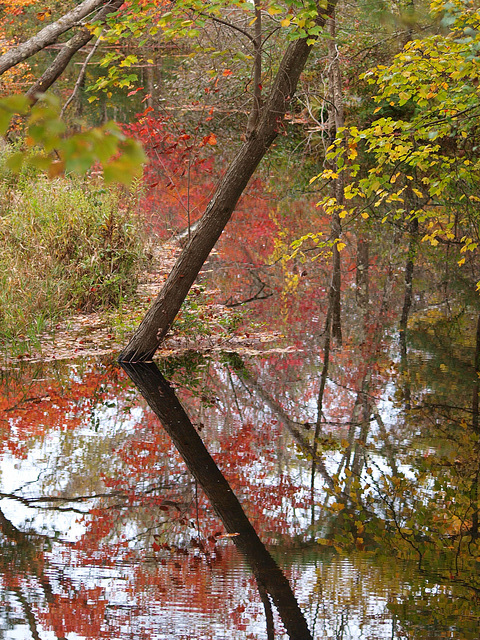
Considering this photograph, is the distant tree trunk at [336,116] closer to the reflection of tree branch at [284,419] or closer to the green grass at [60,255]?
the reflection of tree branch at [284,419]

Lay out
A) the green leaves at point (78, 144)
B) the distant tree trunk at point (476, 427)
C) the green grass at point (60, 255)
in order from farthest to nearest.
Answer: the green grass at point (60, 255) < the distant tree trunk at point (476, 427) < the green leaves at point (78, 144)

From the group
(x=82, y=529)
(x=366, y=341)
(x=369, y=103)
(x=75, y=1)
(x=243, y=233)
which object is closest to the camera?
(x=82, y=529)

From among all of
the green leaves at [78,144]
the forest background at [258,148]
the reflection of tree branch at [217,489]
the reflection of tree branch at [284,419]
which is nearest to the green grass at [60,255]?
the forest background at [258,148]

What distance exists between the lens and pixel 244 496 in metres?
3.81

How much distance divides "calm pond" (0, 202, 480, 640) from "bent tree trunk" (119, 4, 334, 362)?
0.35 meters

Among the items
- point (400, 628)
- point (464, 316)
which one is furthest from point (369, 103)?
point (400, 628)

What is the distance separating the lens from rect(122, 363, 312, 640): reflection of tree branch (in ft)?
9.02

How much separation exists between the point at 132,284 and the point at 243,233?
5.02m

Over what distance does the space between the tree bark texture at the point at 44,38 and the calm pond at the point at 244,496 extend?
9.96ft

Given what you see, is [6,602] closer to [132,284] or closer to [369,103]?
[132,284]

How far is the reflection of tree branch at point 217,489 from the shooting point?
9.02 ft

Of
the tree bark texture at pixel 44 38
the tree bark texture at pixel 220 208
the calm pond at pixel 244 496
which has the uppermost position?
the tree bark texture at pixel 44 38

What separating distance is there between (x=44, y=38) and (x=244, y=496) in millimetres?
5284

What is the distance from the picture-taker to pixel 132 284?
29.3 feet
